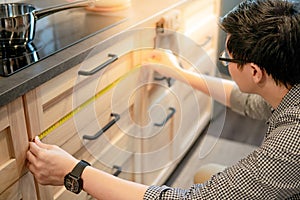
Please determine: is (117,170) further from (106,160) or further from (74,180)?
(74,180)

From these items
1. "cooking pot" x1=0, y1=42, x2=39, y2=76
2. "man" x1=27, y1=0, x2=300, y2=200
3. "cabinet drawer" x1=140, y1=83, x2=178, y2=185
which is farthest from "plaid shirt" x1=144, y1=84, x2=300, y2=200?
"cabinet drawer" x1=140, y1=83, x2=178, y2=185

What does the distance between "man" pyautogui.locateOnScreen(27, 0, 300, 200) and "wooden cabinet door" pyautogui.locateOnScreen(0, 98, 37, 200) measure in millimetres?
32

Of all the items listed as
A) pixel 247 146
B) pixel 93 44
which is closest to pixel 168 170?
pixel 247 146

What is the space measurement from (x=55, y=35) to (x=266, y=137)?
70 cm

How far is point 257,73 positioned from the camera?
107 cm

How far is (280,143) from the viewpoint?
94 centimetres

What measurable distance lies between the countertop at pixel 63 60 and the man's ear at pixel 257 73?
0.45m

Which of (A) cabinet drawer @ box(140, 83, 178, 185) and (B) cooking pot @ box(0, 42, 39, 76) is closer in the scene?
(B) cooking pot @ box(0, 42, 39, 76)

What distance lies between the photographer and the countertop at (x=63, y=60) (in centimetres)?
95

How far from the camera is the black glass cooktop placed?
3.60 feet

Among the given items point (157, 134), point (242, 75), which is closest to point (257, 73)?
point (242, 75)

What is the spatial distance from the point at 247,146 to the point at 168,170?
616mm

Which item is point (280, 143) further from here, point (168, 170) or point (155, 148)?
point (168, 170)

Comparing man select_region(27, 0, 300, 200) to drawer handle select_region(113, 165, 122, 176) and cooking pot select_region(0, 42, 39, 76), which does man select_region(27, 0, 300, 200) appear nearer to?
cooking pot select_region(0, 42, 39, 76)
